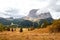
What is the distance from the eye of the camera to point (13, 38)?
2886cm

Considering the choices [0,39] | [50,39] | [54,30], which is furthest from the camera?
[54,30]

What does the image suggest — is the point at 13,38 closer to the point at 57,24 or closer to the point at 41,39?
the point at 41,39

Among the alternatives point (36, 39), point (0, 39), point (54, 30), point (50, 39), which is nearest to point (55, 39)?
point (50, 39)

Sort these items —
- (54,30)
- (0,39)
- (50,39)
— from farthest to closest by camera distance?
(54,30)
(50,39)
(0,39)

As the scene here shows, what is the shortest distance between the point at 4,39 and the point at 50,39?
8292 millimetres

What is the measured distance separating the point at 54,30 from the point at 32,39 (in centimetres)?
2120

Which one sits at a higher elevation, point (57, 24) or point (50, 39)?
point (57, 24)

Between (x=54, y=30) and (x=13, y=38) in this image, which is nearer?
(x=13, y=38)

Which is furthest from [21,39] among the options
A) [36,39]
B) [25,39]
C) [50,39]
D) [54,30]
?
[54,30]

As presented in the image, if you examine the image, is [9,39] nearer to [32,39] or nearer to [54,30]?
[32,39]

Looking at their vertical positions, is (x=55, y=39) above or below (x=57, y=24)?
below

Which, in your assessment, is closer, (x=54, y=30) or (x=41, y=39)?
(x=41, y=39)

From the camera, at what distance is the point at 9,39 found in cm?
2781

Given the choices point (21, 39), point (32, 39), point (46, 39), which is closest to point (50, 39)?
point (46, 39)
